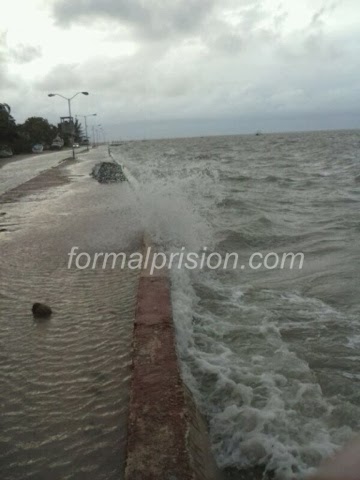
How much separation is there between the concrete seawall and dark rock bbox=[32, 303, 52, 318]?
113cm

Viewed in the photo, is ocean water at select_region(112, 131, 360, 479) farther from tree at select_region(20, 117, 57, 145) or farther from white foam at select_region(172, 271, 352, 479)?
tree at select_region(20, 117, 57, 145)

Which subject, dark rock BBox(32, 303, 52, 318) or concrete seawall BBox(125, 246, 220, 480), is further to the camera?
dark rock BBox(32, 303, 52, 318)

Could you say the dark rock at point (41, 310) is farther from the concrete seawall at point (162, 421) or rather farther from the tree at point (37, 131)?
the tree at point (37, 131)

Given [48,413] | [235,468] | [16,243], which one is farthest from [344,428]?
[16,243]

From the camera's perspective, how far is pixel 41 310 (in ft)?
13.6

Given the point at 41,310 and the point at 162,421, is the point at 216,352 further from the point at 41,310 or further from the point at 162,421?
the point at 41,310

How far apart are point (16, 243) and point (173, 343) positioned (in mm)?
5057

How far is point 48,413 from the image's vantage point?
2.73m

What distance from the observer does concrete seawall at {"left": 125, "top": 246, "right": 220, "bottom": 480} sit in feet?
6.91

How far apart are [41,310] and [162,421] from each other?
7.07 feet

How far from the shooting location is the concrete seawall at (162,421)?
6.91 feet

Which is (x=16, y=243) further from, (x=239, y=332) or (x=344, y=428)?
(x=344, y=428)

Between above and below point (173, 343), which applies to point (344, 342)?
below

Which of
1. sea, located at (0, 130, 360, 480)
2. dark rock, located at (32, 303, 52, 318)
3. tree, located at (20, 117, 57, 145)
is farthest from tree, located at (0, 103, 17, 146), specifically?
dark rock, located at (32, 303, 52, 318)
